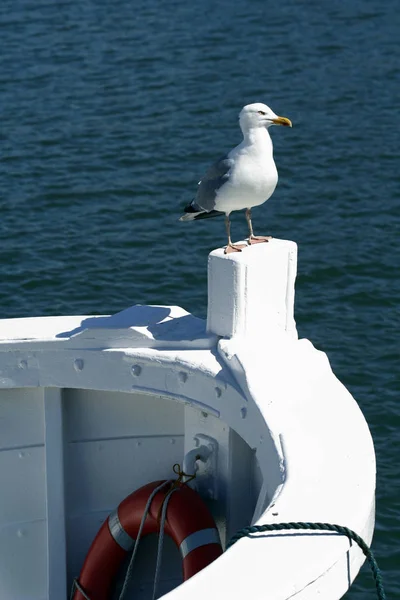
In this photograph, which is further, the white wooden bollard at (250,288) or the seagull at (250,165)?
the seagull at (250,165)

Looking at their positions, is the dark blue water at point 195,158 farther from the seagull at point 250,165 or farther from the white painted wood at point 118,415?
the seagull at point 250,165

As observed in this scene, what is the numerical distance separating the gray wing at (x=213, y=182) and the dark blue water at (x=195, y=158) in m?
2.98

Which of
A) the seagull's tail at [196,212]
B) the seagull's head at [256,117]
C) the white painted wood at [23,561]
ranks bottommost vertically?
the white painted wood at [23,561]

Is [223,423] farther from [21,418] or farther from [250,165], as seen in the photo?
[250,165]

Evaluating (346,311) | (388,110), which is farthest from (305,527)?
(388,110)

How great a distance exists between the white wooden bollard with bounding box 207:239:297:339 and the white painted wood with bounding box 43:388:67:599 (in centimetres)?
77

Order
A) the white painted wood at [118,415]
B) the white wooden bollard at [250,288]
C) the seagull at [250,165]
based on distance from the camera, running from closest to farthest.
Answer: the white wooden bollard at [250,288] → the seagull at [250,165] → the white painted wood at [118,415]

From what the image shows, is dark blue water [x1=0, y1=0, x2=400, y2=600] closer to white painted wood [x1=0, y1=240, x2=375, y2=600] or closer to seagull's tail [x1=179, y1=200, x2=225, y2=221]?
white painted wood [x1=0, y1=240, x2=375, y2=600]

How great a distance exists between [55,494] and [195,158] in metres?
8.29

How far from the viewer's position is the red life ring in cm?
462

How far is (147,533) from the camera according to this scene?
492 centimetres

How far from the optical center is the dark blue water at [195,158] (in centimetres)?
1030

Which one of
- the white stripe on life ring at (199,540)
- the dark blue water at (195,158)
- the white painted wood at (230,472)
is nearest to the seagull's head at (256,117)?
the white painted wood at (230,472)

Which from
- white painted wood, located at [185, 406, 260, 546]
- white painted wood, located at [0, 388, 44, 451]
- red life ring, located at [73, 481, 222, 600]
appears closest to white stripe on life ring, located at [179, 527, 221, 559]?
red life ring, located at [73, 481, 222, 600]
